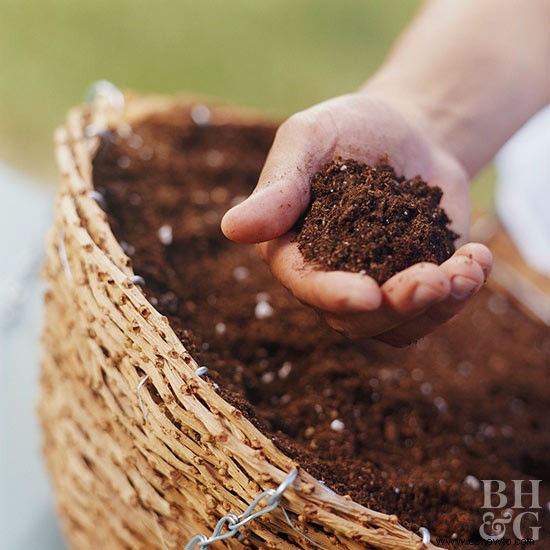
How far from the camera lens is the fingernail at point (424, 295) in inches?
30.4

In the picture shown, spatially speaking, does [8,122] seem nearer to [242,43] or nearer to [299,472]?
[242,43]

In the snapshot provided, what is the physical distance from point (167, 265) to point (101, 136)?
31 cm

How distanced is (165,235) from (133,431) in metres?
0.49

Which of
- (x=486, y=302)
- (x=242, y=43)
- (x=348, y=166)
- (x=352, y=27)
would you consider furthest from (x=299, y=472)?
(x=352, y=27)

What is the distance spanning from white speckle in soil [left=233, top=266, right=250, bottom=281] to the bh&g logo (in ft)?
2.04

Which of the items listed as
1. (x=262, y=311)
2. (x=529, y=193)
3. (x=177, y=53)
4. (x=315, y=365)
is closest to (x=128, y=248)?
(x=262, y=311)

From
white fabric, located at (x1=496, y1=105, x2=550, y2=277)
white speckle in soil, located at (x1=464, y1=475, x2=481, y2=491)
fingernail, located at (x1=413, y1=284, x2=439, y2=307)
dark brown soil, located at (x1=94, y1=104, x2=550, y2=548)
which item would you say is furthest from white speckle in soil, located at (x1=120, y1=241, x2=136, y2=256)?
white fabric, located at (x1=496, y1=105, x2=550, y2=277)

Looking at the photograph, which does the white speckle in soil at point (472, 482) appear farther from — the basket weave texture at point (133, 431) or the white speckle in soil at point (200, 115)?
the white speckle in soil at point (200, 115)

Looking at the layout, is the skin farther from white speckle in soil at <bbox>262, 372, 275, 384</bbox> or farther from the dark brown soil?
white speckle in soil at <bbox>262, 372, 275, 384</bbox>

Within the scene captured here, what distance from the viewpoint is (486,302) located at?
1.78 metres

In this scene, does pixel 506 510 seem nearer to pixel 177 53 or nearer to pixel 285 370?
pixel 285 370

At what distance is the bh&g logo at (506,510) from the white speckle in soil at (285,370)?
41 centimetres

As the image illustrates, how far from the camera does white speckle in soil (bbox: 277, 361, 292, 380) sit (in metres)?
1.18

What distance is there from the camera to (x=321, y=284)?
2.66ft
